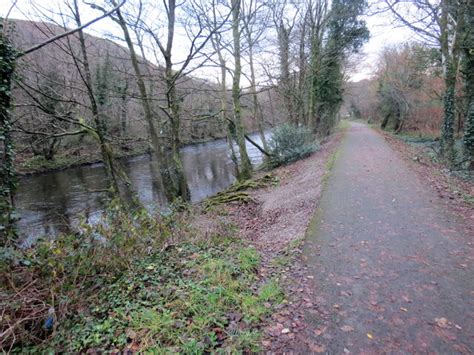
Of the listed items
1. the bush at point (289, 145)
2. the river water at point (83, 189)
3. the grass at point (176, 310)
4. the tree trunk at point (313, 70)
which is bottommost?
the river water at point (83, 189)

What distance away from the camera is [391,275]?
12.3ft

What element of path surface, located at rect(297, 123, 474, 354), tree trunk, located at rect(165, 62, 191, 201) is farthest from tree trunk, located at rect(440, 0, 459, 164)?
tree trunk, located at rect(165, 62, 191, 201)

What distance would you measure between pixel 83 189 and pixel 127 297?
15.1 meters

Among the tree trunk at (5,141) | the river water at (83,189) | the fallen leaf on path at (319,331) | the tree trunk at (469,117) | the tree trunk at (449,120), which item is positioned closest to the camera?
the fallen leaf on path at (319,331)

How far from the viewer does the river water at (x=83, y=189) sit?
11152mm

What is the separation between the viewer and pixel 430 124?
2305 cm

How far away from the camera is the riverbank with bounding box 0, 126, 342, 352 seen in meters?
2.76

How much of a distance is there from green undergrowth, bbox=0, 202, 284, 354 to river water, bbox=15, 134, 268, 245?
492 centimetres

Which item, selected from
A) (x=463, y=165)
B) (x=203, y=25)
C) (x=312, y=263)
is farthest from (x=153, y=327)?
(x=463, y=165)

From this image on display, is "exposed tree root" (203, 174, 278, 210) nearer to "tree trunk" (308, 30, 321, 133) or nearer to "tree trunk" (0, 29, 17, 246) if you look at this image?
"tree trunk" (0, 29, 17, 246)

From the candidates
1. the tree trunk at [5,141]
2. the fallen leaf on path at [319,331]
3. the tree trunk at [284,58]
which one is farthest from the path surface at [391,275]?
the tree trunk at [284,58]

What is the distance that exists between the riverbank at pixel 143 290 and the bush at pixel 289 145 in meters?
9.94

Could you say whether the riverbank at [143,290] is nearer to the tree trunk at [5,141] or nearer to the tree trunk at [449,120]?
the tree trunk at [5,141]

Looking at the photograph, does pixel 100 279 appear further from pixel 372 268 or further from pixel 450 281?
pixel 450 281
